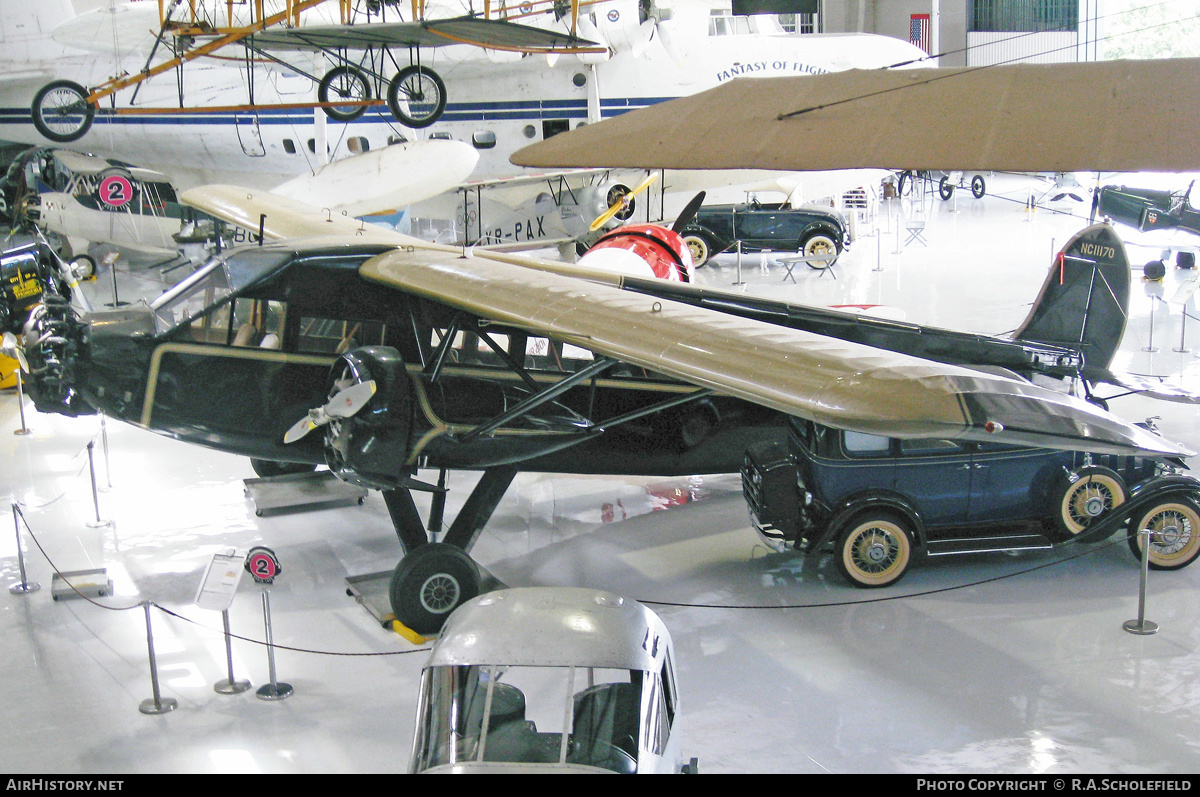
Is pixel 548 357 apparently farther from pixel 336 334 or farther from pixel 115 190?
pixel 115 190

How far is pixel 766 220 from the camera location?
68.6 ft

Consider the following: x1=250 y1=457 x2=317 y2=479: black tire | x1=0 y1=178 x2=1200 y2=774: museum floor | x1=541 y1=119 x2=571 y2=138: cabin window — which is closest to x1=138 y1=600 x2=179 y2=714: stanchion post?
x1=0 y1=178 x2=1200 y2=774: museum floor

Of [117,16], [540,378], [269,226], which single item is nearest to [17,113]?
[117,16]

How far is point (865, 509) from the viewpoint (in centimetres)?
770

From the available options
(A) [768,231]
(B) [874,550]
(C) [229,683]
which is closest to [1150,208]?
(A) [768,231]

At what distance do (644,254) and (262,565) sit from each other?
256 inches

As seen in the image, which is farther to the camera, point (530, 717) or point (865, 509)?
point (865, 509)

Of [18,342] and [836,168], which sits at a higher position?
[836,168]

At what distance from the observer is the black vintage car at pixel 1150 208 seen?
20453mm

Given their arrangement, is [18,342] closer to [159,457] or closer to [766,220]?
[159,457]

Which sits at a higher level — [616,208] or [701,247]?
[616,208]

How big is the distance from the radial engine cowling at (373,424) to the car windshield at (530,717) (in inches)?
94.5
